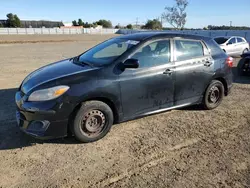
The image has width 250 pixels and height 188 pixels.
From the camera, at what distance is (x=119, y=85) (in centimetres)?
Answer: 386

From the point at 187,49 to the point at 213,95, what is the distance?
125 centimetres

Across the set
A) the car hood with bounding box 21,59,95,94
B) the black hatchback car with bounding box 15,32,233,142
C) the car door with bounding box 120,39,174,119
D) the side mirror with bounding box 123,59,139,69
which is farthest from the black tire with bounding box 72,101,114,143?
the side mirror with bounding box 123,59,139,69

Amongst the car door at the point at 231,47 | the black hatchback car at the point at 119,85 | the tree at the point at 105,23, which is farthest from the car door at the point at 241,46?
the tree at the point at 105,23

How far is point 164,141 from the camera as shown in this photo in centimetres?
384

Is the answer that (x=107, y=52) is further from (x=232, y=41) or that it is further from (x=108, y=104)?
(x=232, y=41)

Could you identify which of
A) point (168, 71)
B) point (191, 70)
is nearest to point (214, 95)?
point (191, 70)

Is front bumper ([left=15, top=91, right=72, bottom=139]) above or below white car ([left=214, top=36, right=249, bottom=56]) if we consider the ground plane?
below

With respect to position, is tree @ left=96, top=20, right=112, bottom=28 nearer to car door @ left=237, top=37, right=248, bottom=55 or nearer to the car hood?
car door @ left=237, top=37, right=248, bottom=55

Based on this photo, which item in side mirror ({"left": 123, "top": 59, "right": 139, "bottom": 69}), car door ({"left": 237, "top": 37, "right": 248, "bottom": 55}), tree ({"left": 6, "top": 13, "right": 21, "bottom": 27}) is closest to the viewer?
side mirror ({"left": 123, "top": 59, "right": 139, "bottom": 69})

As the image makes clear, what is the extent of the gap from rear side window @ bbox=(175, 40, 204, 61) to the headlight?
2249 mm

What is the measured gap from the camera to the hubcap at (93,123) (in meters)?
3.70

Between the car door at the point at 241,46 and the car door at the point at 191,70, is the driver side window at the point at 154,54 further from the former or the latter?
the car door at the point at 241,46

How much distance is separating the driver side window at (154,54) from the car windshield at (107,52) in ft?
0.66

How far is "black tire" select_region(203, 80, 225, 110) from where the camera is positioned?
5.09 meters
